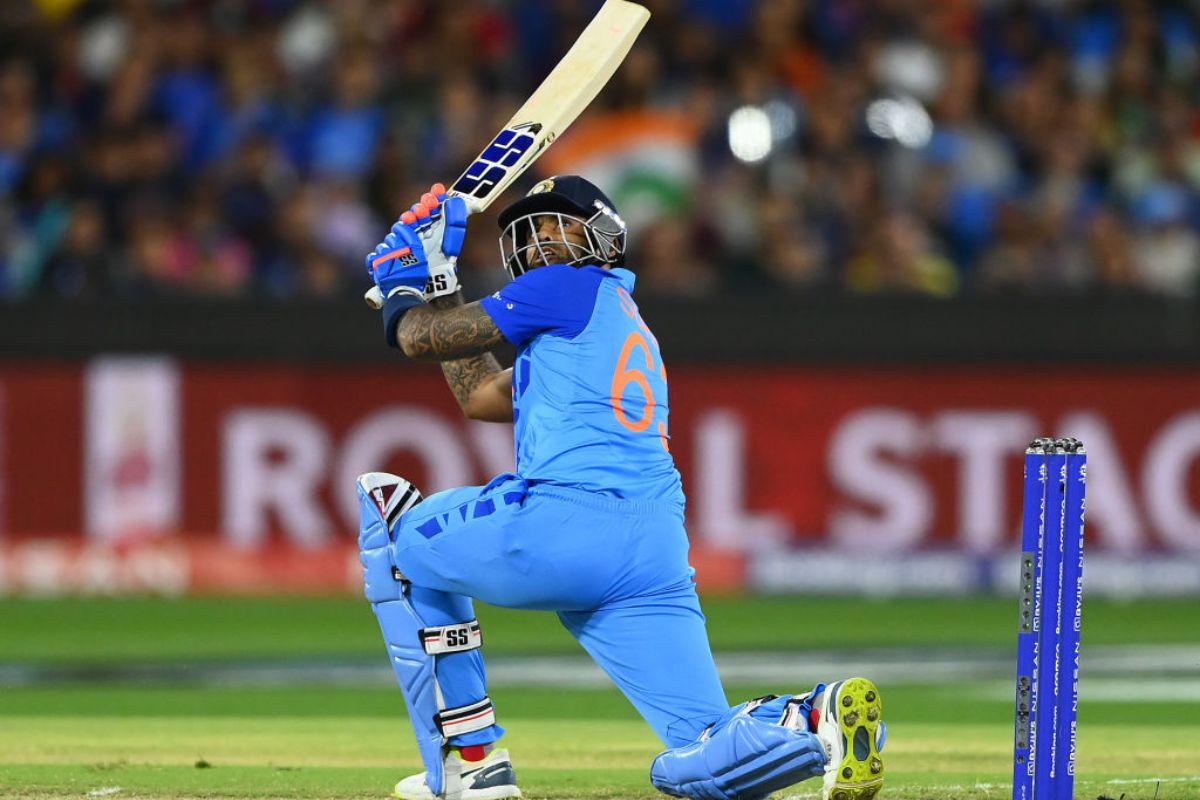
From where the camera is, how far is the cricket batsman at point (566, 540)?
5.27m

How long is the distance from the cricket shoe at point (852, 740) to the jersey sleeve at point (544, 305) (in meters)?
1.22

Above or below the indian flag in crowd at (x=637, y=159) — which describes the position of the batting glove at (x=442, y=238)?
below

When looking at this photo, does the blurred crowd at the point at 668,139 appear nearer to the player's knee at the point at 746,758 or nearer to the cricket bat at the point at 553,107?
the cricket bat at the point at 553,107

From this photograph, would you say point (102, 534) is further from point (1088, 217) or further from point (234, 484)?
point (1088, 217)

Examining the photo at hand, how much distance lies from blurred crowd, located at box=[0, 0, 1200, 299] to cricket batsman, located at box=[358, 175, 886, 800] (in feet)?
21.4

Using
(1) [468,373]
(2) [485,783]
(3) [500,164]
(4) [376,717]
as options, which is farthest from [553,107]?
(4) [376,717]

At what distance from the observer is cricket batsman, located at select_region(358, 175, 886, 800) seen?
17.3 feet

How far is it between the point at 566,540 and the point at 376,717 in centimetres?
329

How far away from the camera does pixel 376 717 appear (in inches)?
332

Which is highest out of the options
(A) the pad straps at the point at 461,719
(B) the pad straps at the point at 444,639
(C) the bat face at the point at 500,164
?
(C) the bat face at the point at 500,164

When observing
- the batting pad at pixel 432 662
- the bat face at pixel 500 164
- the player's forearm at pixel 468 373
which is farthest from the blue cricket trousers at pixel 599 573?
the bat face at pixel 500 164

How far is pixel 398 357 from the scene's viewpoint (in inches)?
489

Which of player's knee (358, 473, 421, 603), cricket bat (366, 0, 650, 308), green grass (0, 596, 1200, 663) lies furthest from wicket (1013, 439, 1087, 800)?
green grass (0, 596, 1200, 663)

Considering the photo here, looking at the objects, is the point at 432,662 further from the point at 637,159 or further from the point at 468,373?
the point at 637,159
